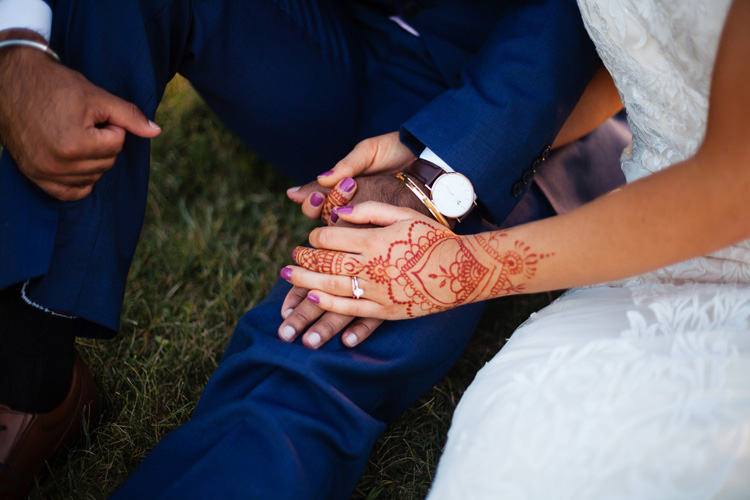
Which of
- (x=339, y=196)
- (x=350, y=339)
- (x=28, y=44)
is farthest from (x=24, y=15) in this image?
(x=350, y=339)

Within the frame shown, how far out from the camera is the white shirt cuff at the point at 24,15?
1.19m

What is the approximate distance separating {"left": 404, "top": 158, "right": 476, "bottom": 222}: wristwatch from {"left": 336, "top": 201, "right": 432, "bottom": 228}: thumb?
116 millimetres

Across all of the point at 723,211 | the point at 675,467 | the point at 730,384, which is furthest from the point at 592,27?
the point at 675,467

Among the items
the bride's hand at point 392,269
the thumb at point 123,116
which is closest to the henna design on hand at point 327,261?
the bride's hand at point 392,269

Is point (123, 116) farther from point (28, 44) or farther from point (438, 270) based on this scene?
point (438, 270)

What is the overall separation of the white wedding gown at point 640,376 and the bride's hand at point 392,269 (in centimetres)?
20

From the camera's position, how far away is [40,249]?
1151 millimetres

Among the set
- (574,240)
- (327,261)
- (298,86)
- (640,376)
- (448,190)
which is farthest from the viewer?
(298,86)

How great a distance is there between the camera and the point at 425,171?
4.63 ft

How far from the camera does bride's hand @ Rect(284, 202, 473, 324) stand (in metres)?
1.21

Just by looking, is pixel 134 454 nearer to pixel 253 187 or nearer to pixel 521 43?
pixel 253 187

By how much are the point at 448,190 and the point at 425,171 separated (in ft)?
0.26

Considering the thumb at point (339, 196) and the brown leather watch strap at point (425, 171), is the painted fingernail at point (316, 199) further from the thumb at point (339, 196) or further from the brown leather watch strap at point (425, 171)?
the brown leather watch strap at point (425, 171)

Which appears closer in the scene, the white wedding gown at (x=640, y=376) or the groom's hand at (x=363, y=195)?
the white wedding gown at (x=640, y=376)
